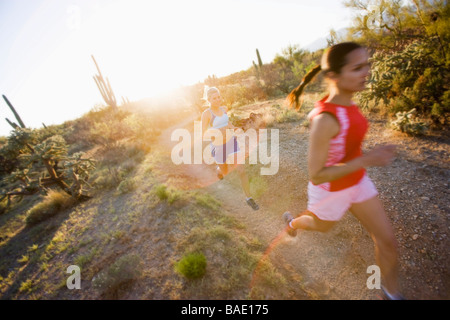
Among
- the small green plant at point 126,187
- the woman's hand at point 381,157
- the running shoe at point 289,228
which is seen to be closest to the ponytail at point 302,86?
the woman's hand at point 381,157

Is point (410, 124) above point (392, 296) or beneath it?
above

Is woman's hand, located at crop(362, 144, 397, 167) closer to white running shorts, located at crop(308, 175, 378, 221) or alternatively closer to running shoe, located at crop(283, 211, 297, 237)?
white running shorts, located at crop(308, 175, 378, 221)

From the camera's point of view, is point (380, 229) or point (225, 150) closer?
point (380, 229)

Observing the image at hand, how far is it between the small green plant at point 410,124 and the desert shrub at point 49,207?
10.2m

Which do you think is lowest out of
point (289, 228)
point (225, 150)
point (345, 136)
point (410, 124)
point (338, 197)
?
point (289, 228)

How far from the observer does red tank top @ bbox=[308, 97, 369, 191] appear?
1.59 meters

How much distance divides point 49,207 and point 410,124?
36.1ft

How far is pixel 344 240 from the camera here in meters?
3.15

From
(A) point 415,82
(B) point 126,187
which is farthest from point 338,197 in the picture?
(B) point 126,187

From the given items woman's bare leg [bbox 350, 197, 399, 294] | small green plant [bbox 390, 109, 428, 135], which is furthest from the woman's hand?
small green plant [bbox 390, 109, 428, 135]

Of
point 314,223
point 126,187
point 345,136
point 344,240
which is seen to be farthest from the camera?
point 126,187

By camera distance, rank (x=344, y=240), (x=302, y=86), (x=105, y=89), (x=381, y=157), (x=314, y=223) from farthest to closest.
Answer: (x=105, y=89) < (x=344, y=240) < (x=314, y=223) < (x=302, y=86) < (x=381, y=157)

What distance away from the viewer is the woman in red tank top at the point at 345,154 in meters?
1.57

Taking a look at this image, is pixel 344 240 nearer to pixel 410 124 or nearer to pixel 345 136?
pixel 345 136
